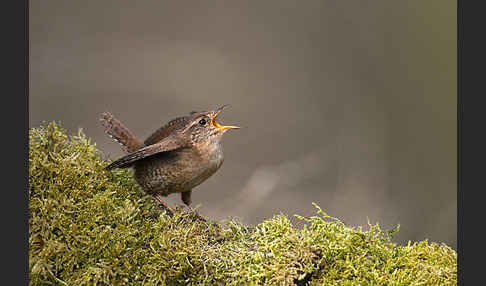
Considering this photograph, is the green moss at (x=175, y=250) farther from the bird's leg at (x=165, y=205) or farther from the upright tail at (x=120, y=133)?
the upright tail at (x=120, y=133)

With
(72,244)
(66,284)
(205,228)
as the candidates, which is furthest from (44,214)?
(205,228)

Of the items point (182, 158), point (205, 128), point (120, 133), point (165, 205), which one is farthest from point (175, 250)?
point (120, 133)

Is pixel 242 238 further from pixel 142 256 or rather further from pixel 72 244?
pixel 72 244

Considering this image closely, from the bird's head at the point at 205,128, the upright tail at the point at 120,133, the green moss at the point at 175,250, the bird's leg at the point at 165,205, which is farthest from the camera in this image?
the upright tail at the point at 120,133

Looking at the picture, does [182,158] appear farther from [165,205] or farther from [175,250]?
[175,250]

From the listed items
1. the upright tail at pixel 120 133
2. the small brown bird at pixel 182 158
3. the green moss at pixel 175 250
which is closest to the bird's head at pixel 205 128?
the small brown bird at pixel 182 158

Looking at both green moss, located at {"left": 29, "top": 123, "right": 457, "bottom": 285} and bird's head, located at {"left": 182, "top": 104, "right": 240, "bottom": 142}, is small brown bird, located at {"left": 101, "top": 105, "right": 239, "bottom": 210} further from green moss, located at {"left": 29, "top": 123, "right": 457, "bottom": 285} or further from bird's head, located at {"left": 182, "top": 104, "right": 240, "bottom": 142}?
green moss, located at {"left": 29, "top": 123, "right": 457, "bottom": 285}

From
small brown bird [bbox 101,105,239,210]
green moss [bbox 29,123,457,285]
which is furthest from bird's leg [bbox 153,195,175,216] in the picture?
green moss [bbox 29,123,457,285]
